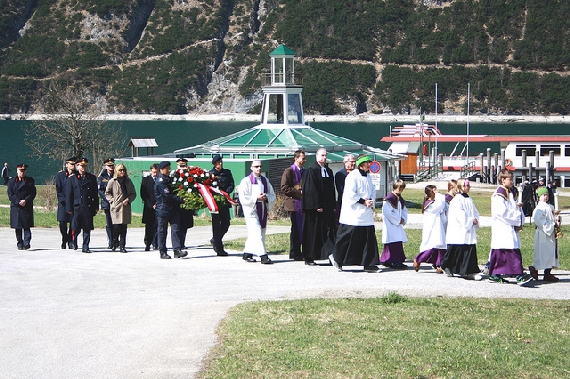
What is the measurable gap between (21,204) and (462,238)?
830 centimetres

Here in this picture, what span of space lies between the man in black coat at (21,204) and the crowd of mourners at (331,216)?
0.02 meters

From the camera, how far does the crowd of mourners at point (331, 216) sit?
14.3 meters

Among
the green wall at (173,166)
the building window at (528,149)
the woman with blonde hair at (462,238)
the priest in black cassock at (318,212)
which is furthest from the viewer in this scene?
the building window at (528,149)

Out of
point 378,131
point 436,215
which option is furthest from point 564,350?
point 378,131

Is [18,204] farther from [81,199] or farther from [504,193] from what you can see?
[504,193]

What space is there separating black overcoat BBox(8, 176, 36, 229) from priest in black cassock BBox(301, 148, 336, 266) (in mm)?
5591

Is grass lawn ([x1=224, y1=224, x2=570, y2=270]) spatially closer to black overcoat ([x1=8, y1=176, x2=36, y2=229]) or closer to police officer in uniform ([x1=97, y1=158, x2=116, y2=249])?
police officer in uniform ([x1=97, y1=158, x2=116, y2=249])

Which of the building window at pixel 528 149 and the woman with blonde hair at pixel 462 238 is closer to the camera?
the woman with blonde hair at pixel 462 238

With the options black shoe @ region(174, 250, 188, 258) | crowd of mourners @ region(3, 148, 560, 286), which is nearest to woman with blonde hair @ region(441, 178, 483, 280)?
crowd of mourners @ region(3, 148, 560, 286)

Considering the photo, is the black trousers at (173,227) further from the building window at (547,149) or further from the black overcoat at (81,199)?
the building window at (547,149)

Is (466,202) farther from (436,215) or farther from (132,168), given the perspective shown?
(132,168)

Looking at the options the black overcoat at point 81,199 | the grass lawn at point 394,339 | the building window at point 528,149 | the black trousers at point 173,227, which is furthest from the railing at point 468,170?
the grass lawn at point 394,339

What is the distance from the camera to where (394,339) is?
1016 cm

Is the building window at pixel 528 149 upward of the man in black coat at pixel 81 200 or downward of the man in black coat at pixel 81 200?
upward
